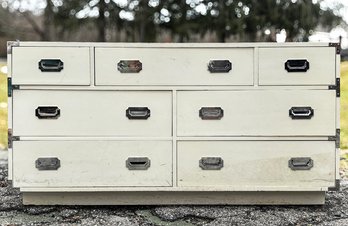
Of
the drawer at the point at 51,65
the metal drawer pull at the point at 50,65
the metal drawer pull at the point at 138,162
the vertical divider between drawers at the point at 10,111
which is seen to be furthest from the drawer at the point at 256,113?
the vertical divider between drawers at the point at 10,111

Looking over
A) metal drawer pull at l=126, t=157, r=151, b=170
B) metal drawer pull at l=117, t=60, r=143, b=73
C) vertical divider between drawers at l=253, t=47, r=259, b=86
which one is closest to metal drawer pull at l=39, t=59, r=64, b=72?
metal drawer pull at l=117, t=60, r=143, b=73

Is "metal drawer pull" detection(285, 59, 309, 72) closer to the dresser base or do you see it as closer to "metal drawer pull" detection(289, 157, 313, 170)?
"metal drawer pull" detection(289, 157, 313, 170)

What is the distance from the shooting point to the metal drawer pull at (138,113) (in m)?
2.31

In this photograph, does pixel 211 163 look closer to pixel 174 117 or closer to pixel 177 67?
pixel 174 117

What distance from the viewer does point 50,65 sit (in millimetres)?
2273

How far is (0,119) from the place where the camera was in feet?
17.7

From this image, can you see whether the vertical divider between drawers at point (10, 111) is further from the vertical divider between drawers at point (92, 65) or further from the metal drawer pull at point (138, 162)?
the metal drawer pull at point (138, 162)

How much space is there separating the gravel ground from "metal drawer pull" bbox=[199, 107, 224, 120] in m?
0.47

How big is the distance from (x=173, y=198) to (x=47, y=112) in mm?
759

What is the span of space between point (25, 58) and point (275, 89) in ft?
3.93

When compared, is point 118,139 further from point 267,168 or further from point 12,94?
point 267,168

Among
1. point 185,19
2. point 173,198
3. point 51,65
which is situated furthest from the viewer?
point 185,19

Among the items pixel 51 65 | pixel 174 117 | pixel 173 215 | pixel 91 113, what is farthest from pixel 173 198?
pixel 51 65

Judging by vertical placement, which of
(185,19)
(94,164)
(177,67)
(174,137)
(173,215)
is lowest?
(173,215)
